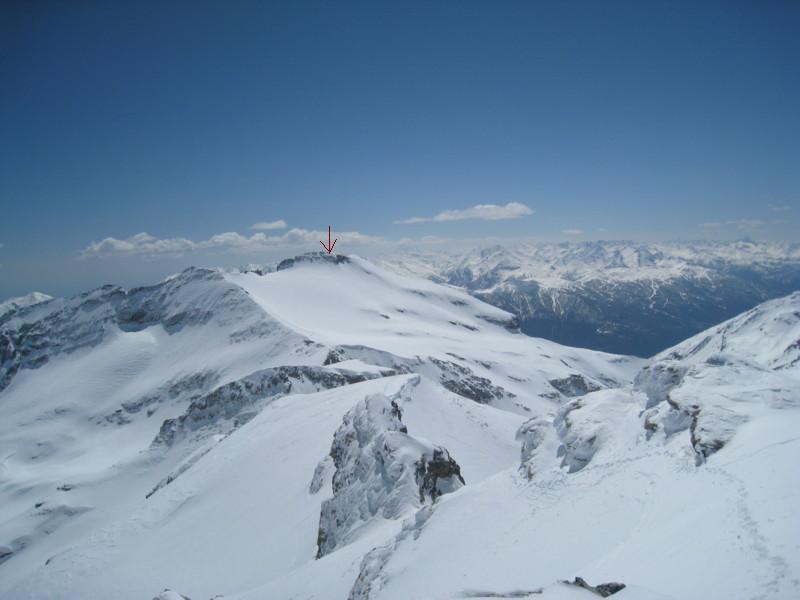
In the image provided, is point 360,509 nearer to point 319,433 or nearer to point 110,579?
point 319,433

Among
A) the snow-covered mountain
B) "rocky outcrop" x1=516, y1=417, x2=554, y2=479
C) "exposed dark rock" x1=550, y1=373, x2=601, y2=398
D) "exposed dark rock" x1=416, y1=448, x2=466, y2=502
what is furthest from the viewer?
"exposed dark rock" x1=550, y1=373, x2=601, y2=398

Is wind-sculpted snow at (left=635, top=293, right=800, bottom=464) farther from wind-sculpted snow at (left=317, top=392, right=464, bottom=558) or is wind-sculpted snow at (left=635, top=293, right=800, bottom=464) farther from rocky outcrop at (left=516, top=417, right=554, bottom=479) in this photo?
wind-sculpted snow at (left=317, top=392, right=464, bottom=558)

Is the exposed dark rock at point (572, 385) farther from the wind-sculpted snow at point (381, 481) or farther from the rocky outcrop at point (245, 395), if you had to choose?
the wind-sculpted snow at point (381, 481)

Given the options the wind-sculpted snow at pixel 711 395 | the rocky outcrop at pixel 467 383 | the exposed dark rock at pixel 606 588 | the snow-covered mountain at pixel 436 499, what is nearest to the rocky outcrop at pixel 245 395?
the snow-covered mountain at pixel 436 499

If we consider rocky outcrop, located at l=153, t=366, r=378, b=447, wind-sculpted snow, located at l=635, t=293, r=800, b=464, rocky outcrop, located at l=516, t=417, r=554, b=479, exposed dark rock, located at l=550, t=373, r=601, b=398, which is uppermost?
wind-sculpted snow, located at l=635, t=293, r=800, b=464

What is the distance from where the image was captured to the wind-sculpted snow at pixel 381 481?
2544 centimetres

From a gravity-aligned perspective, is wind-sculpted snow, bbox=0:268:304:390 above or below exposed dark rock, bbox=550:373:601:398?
above

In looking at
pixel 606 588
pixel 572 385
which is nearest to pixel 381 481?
pixel 606 588

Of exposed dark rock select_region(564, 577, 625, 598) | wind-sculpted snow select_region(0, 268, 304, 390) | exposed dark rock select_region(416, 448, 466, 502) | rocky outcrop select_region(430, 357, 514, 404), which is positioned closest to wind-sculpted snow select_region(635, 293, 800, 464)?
exposed dark rock select_region(564, 577, 625, 598)

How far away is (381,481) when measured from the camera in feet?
89.1

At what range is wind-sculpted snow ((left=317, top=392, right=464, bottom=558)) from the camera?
2544 centimetres

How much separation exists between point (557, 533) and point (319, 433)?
3004 cm

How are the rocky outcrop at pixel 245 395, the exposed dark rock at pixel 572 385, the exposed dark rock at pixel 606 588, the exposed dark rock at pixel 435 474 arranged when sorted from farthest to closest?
the exposed dark rock at pixel 572 385
the rocky outcrop at pixel 245 395
the exposed dark rock at pixel 435 474
the exposed dark rock at pixel 606 588

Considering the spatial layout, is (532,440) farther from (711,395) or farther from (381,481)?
(381,481)
